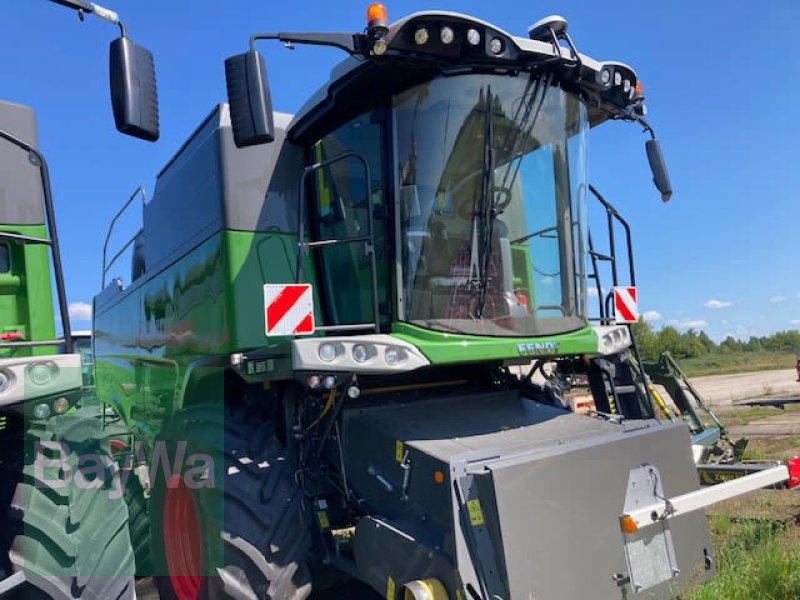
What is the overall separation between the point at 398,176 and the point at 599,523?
205cm

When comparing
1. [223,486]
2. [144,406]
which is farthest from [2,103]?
[144,406]

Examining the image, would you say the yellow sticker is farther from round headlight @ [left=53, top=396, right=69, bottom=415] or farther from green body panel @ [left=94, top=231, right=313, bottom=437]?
round headlight @ [left=53, top=396, right=69, bottom=415]

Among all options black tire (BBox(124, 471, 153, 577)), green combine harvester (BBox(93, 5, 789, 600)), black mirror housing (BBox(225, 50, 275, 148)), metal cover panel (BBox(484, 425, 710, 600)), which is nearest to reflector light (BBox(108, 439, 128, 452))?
black tire (BBox(124, 471, 153, 577))

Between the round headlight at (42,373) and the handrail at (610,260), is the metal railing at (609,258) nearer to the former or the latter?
the handrail at (610,260)

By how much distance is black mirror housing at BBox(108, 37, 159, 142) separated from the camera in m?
2.74

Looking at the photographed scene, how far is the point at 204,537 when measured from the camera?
355 centimetres

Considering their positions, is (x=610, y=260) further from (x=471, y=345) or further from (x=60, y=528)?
(x=60, y=528)

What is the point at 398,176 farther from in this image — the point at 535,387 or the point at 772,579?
the point at 772,579

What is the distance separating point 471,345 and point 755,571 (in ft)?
6.12

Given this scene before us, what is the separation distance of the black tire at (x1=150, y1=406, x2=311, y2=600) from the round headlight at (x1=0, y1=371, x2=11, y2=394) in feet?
3.96

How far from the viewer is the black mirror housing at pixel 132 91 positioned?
8.98ft

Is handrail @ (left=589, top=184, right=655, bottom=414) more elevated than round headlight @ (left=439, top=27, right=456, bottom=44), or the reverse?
round headlight @ (left=439, top=27, right=456, bottom=44)

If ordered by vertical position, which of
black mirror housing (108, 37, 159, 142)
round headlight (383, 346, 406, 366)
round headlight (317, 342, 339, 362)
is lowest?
round headlight (383, 346, 406, 366)

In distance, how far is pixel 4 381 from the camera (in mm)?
2574
